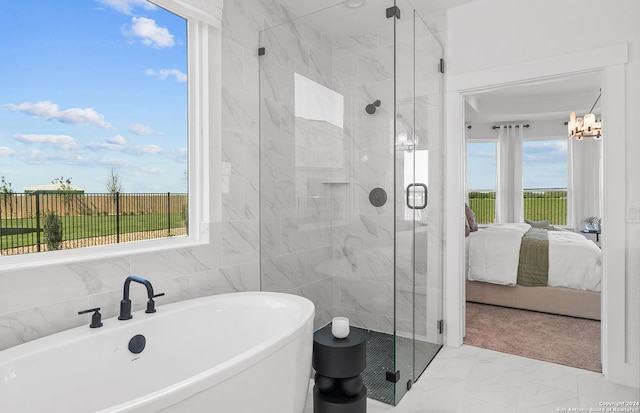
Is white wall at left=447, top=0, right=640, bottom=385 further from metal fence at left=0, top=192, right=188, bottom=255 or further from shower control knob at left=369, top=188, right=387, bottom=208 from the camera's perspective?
metal fence at left=0, top=192, right=188, bottom=255

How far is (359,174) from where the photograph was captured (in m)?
2.39

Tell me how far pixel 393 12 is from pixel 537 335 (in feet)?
9.41

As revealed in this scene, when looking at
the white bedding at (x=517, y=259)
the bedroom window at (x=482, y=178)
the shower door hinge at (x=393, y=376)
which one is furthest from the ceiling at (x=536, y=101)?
the shower door hinge at (x=393, y=376)

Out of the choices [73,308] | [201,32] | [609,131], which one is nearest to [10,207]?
[73,308]

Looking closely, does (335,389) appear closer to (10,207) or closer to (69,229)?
(69,229)

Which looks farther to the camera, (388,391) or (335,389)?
(388,391)

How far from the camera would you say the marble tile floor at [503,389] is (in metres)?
2.16

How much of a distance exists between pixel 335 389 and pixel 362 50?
6.44ft

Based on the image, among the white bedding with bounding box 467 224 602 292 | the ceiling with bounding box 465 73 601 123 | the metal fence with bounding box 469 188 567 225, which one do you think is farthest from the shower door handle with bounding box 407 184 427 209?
the metal fence with bounding box 469 188 567 225

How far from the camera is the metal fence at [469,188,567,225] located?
6629mm

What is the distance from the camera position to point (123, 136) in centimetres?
207

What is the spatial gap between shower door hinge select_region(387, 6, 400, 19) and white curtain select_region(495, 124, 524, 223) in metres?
5.33

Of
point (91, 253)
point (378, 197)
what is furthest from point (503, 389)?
point (91, 253)

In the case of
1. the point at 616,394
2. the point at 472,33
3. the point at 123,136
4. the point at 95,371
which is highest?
the point at 472,33
